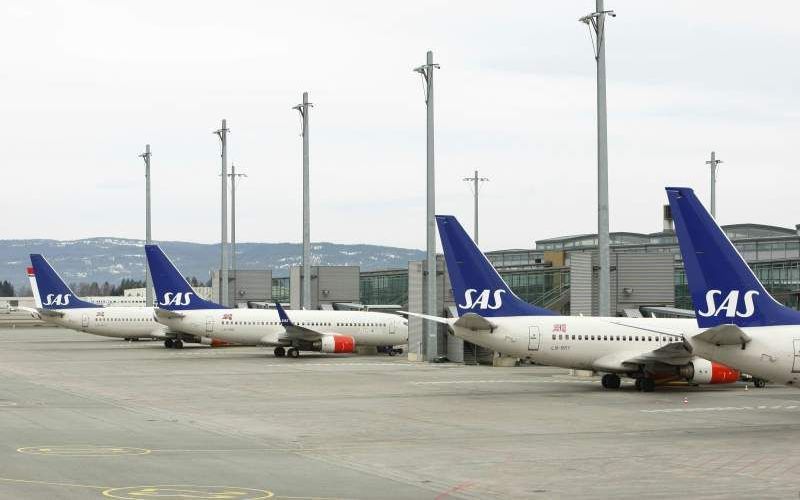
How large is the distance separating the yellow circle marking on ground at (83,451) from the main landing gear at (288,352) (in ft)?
142

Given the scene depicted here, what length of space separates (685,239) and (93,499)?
60.6 feet

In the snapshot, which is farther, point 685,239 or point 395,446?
point 685,239

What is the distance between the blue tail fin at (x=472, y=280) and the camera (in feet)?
142

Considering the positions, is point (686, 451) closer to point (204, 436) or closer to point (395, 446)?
point (395, 446)

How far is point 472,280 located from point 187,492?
24920 millimetres

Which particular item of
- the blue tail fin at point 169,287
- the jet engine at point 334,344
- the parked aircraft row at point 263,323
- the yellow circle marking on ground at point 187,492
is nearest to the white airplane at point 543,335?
the yellow circle marking on ground at point 187,492

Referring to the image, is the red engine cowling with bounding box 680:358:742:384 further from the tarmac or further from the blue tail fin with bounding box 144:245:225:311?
the blue tail fin with bounding box 144:245:225:311

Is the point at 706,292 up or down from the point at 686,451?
up

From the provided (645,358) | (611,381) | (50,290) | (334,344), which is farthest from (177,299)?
(645,358)

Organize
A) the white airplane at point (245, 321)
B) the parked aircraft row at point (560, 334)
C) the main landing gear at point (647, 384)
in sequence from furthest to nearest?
the white airplane at point (245, 321) < the main landing gear at point (647, 384) < the parked aircraft row at point (560, 334)

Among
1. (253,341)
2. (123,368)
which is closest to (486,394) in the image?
(123,368)

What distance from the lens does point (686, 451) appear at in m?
26.1

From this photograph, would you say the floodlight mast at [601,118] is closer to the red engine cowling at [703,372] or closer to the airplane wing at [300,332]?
the red engine cowling at [703,372]

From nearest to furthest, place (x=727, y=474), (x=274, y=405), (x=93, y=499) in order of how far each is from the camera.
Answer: (x=93, y=499)
(x=727, y=474)
(x=274, y=405)
